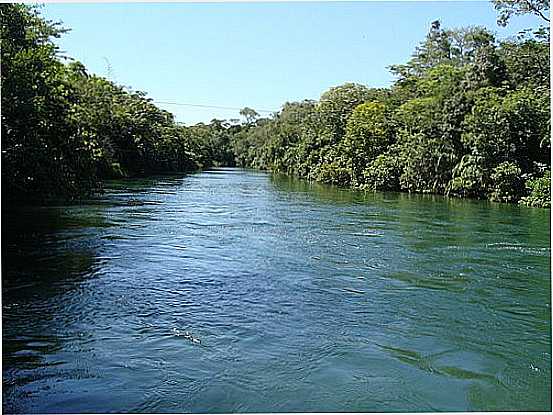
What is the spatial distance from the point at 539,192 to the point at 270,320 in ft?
55.0

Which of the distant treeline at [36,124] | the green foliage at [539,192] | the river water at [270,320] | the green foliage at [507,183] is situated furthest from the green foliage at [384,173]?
the river water at [270,320]

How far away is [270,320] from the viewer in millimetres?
7164

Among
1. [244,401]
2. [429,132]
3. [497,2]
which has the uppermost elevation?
[497,2]

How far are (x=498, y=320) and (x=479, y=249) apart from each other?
5.07 m

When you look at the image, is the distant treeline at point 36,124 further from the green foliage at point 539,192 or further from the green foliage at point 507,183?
the green foliage at point 507,183

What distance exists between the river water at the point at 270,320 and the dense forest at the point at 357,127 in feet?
6.32

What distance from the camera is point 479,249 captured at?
12.3 m

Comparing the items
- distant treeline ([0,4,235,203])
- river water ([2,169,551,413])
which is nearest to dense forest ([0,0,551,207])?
distant treeline ([0,4,235,203])

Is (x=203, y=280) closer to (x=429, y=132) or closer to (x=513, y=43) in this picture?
(x=429, y=132)

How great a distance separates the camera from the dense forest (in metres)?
12.2

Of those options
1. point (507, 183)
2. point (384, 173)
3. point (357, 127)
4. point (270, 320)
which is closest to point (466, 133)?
point (507, 183)

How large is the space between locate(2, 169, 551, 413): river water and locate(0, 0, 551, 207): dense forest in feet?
6.32

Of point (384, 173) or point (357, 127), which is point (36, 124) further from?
point (357, 127)

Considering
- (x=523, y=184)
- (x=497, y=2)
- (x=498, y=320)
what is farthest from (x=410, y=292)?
(x=523, y=184)
